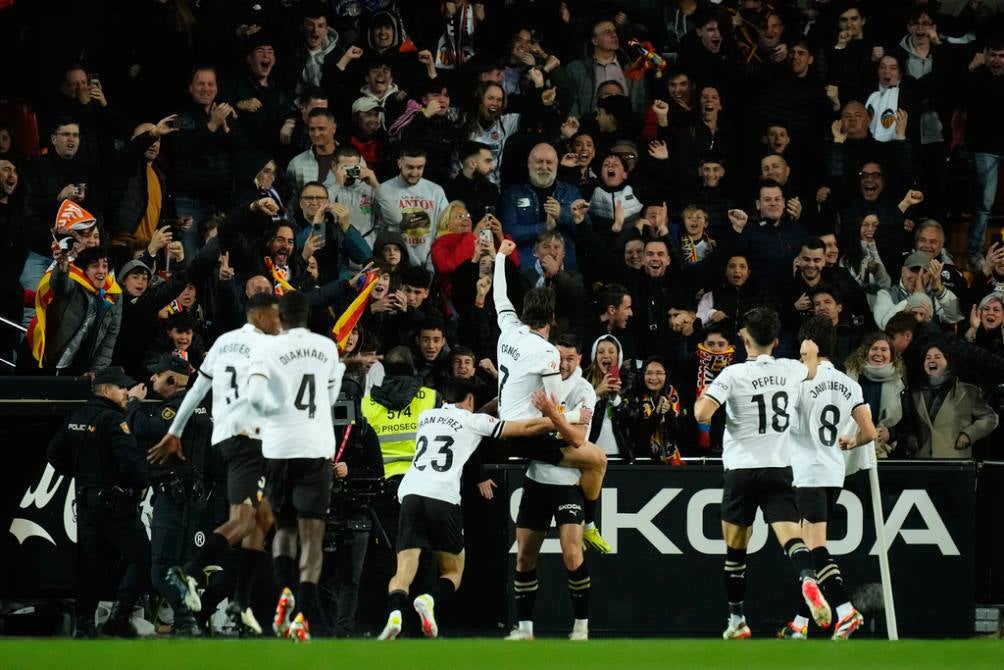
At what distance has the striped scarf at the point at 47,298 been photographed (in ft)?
47.8

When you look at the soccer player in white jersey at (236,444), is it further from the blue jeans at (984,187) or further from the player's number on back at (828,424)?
the blue jeans at (984,187)

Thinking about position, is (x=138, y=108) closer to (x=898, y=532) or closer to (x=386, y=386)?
(x=386, y=386)

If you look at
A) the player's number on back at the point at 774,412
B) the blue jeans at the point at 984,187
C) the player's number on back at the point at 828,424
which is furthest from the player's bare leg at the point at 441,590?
the blue jeans at the point at 984,187

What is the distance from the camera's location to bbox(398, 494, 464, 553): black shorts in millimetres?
13109

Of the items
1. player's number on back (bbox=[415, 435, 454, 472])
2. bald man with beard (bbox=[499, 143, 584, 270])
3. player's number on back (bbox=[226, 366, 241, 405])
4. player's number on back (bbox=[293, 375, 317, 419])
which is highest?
bald man with beard (bbox=[499, 143, 584, 270])

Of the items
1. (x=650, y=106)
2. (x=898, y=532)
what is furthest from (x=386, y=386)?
(x=650, y=106)

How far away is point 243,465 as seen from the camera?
1234 centimetres

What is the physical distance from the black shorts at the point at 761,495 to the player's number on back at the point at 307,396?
3.23 metres

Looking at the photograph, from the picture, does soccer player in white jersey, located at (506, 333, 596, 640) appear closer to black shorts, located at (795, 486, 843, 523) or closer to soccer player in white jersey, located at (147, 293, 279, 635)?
black shorts, located at (795, 486, 843, 523)

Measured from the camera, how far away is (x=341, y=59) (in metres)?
18.1

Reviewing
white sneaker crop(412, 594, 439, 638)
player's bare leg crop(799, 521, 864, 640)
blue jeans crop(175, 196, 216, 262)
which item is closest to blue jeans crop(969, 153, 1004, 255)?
player's bare leg crop(799, 521, 864, 640)

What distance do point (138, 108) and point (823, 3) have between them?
8.23 metres

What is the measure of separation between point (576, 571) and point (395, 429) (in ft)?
7.52

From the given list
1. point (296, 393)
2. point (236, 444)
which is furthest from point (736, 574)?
point (236, 444)
